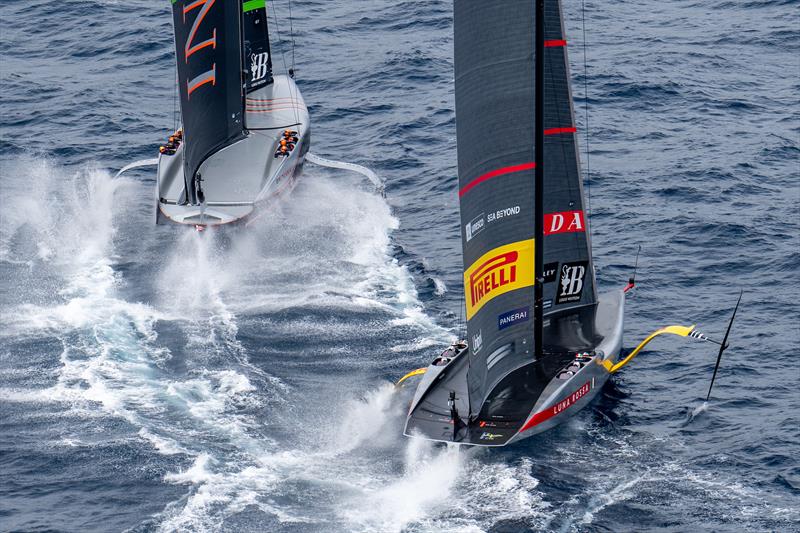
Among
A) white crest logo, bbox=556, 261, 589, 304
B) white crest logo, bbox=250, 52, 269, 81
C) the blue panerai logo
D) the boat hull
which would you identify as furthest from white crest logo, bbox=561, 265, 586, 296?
white crest logo, bbox=250, 52, 269, 81

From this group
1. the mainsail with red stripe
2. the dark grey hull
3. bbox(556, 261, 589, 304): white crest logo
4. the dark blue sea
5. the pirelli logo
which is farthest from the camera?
bbox(556, 261, 589, 304): white crest logo

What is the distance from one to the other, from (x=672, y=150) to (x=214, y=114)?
21.3 metres

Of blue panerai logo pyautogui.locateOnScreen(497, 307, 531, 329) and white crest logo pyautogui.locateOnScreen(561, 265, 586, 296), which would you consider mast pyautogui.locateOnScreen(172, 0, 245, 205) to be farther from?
blue panerai logo pyautogui.locateOnScreen(497, 307, 531, 329)

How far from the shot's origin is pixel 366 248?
188 feet

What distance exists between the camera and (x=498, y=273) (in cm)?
4294

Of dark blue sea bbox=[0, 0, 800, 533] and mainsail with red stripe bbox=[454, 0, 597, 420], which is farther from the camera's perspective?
mainsail with red stripe bbox=[454, 0, 597, 420]

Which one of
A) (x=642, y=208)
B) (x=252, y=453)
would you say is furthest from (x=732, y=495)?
(x=642, y=208)

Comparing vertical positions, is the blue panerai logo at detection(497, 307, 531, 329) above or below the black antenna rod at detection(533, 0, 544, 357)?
below

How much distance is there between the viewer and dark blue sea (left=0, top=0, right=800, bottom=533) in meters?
40.2

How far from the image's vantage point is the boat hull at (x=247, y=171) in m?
57.7

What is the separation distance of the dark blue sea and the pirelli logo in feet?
15.6

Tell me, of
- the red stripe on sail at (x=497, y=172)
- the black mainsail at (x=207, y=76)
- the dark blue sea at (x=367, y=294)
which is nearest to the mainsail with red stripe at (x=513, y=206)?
the red stripe on sail at (x=497, y=172)

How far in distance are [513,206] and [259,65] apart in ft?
99.1

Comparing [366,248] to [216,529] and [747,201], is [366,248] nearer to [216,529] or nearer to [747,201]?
[747,201]
